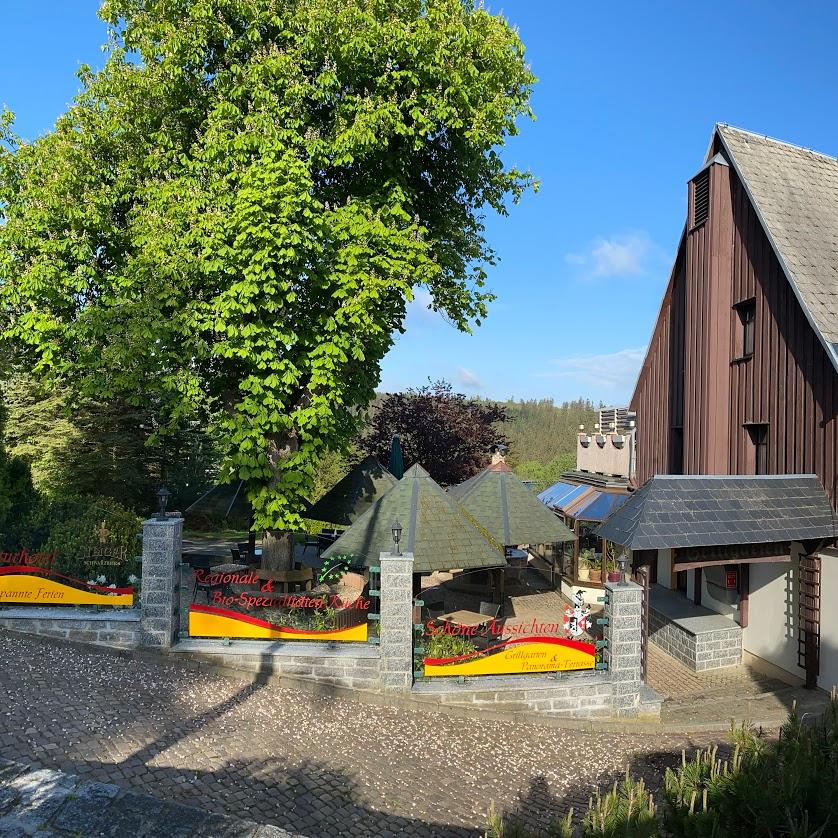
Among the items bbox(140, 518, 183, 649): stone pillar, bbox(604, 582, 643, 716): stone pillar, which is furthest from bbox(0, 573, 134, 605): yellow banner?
bbox(604, 582, 643, 716): stone pillar

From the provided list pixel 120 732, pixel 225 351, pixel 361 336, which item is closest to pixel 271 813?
pixel 120 732

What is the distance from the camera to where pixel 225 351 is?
40.7 ft

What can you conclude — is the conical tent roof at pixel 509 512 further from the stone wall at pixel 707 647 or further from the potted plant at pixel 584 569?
the stone wall at pixel 707 647

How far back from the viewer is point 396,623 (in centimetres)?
944

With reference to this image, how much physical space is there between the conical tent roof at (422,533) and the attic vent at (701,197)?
901 centimetres

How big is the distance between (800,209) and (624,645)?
405 inches

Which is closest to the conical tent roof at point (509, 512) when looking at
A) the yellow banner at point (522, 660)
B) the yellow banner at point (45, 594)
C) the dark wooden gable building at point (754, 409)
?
the dark wooden gable building at point (754, 409)

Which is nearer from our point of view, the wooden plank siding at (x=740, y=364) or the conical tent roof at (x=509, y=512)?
the wooden plank siding at (x=740, y=364)

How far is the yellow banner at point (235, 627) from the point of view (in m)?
10.0

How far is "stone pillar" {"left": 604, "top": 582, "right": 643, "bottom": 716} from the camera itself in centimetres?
944

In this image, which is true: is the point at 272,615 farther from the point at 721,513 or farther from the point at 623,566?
the point at 721,513

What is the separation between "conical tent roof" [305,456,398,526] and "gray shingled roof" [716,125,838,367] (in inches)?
385

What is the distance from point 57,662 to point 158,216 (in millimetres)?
8765

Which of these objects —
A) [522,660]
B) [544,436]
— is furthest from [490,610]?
[544,436]
